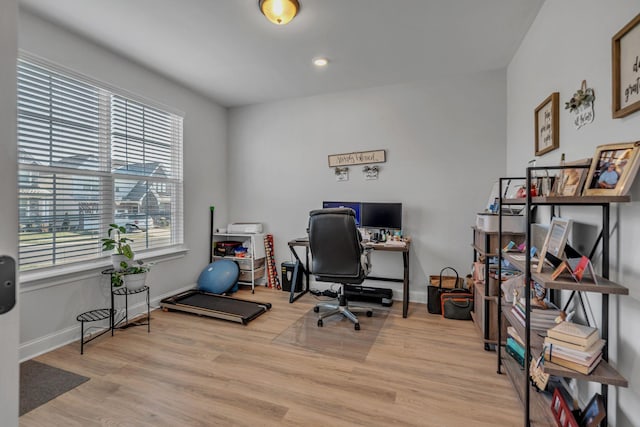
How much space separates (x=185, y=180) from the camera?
3861 millimetres

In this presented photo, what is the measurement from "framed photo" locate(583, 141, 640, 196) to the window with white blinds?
3.54m

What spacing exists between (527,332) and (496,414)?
640 mm

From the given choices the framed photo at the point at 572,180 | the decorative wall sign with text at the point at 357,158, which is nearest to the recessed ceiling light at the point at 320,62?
the decorative wall sign with text at the point at 357,158

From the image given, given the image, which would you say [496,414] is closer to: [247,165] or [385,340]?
[385,340]

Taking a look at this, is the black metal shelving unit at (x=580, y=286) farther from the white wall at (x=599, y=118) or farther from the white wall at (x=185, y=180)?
the white wall at (x=185, y=180)

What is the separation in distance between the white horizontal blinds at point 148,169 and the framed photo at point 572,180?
3.56 m

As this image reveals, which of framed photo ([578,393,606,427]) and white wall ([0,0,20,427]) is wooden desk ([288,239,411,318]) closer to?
framed photo ([578,393,606,427])

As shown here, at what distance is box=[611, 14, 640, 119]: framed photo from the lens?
4.04ft

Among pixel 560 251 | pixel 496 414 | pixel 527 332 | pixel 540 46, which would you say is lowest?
pixel 496 414

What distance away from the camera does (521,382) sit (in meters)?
1.88

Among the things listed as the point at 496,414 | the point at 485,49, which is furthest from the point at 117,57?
the point at 496,414

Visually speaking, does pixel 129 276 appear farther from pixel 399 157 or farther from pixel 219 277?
pixel 399 157

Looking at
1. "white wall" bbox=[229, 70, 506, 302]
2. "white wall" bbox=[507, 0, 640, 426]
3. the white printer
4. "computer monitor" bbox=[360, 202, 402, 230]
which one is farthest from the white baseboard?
"white wall" bbox=[507, 0, 640, 426]

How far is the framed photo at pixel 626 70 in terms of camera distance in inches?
48.5
